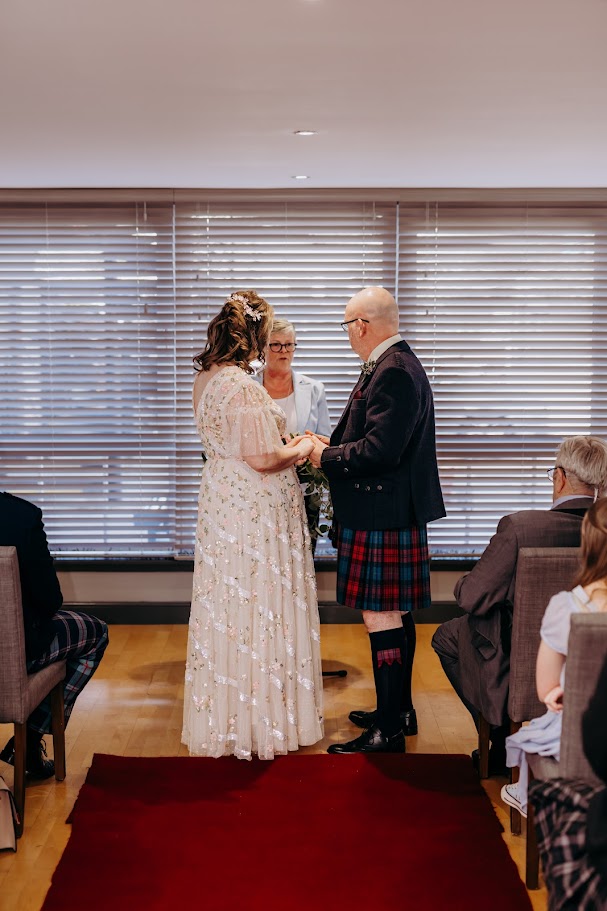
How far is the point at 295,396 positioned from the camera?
195 inches

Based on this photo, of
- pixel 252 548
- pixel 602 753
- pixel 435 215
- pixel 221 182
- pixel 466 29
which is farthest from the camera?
pixel 435 215

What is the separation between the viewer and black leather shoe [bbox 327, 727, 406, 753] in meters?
3.63

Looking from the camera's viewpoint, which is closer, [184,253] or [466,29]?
[466,29]

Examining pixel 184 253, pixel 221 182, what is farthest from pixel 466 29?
pixel 184 253

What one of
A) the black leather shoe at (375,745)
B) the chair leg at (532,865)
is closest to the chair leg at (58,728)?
the black leather shoe at (375,745)

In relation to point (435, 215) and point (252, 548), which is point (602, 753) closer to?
point (252, 548)

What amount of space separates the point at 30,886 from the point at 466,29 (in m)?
2.77

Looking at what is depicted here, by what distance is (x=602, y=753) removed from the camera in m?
1.89

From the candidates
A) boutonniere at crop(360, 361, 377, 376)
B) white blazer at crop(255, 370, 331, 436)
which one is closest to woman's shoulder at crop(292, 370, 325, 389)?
white blazer at crop(255, 370, 331, 436)

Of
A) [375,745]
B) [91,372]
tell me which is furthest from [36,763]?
[91,372]

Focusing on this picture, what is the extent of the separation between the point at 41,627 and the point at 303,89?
82.0 inches

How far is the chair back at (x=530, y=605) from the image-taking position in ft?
9.23

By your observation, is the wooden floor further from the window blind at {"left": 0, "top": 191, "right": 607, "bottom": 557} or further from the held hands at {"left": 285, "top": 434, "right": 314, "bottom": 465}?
the held hands at {"left": 285, "top": 434, "right": 314, "bottom": 465}

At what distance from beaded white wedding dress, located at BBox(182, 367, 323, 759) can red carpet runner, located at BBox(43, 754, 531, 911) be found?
0.20m
